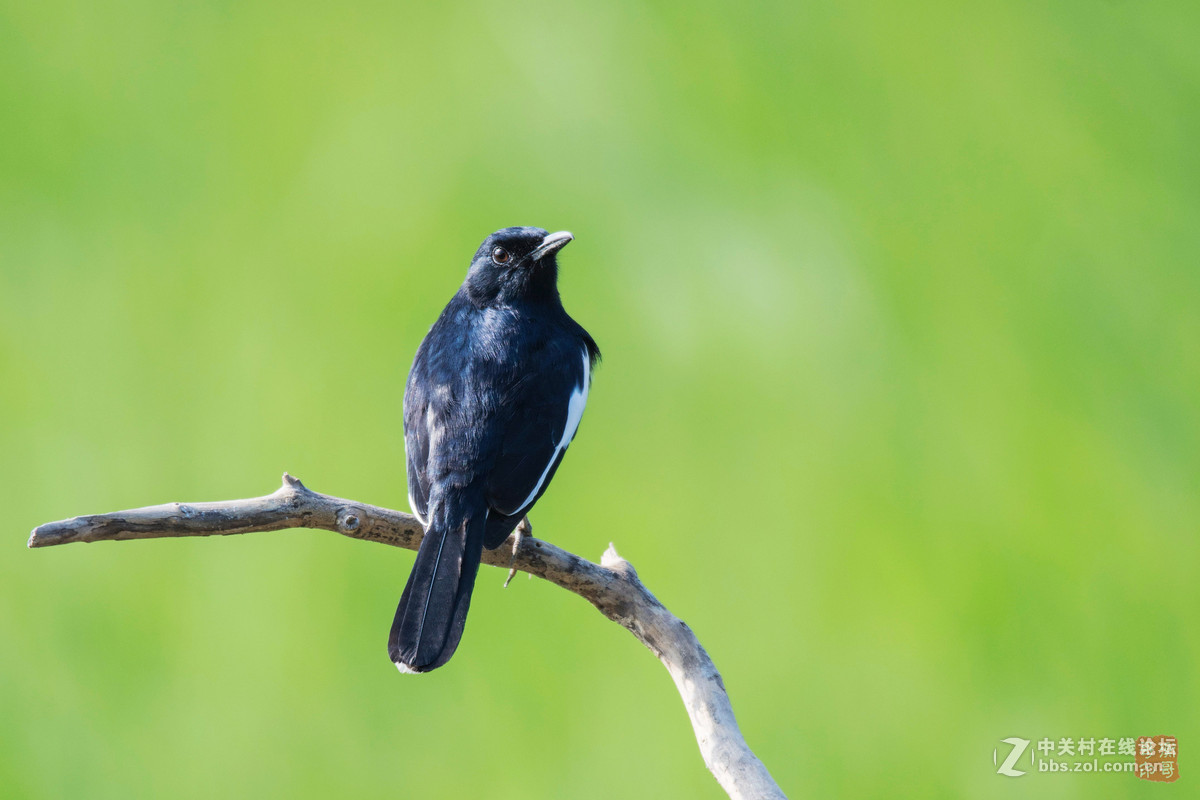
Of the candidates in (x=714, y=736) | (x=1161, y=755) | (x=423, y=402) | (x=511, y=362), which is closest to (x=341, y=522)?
(x=423, y=402)

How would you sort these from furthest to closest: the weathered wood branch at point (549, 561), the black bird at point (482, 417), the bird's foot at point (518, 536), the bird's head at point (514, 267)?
1. the bird's head at point (514, 267)
2. the bird's foot at point (518, 536)
3. the black bird at point (482, 417)
4. the weathered wood branch at point (549, 561)

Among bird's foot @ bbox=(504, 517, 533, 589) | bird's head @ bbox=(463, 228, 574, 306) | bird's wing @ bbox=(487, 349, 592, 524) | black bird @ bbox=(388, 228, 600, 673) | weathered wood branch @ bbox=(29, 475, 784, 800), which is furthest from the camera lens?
bird's head @ bbox=(463, 228, 574, 306)

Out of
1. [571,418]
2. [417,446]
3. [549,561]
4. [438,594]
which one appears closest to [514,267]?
[571,418]

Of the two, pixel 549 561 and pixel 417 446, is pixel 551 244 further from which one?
pixel 549 561

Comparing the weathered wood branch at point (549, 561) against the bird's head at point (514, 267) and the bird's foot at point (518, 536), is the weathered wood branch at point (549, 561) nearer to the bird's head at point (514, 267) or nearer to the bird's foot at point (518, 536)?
the bird's foot at point (518, 536)

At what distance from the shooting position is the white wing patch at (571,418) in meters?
2.38

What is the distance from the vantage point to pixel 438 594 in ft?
7.13

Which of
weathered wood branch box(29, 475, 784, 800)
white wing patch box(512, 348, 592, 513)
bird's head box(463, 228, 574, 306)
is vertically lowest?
weathered wood branch box(29, 475, 784, 800)

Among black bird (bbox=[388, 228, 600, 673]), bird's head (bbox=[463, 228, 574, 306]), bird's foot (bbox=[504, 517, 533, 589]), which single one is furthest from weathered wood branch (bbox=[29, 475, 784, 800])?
bird's head (bbox=[463, 228, 574, 306])

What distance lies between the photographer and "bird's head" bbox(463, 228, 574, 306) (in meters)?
2.76

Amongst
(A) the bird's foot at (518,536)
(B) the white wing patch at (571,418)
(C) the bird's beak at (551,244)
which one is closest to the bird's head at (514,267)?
(C) the bird's beak at (551,244)

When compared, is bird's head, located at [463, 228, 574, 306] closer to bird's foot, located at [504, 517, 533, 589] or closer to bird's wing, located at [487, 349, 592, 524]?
bird's wing, located at [487, 349, 592, 524]

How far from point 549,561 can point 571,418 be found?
356 mm

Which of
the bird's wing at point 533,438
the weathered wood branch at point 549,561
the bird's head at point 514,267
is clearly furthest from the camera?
the bird's head at point 514,267
